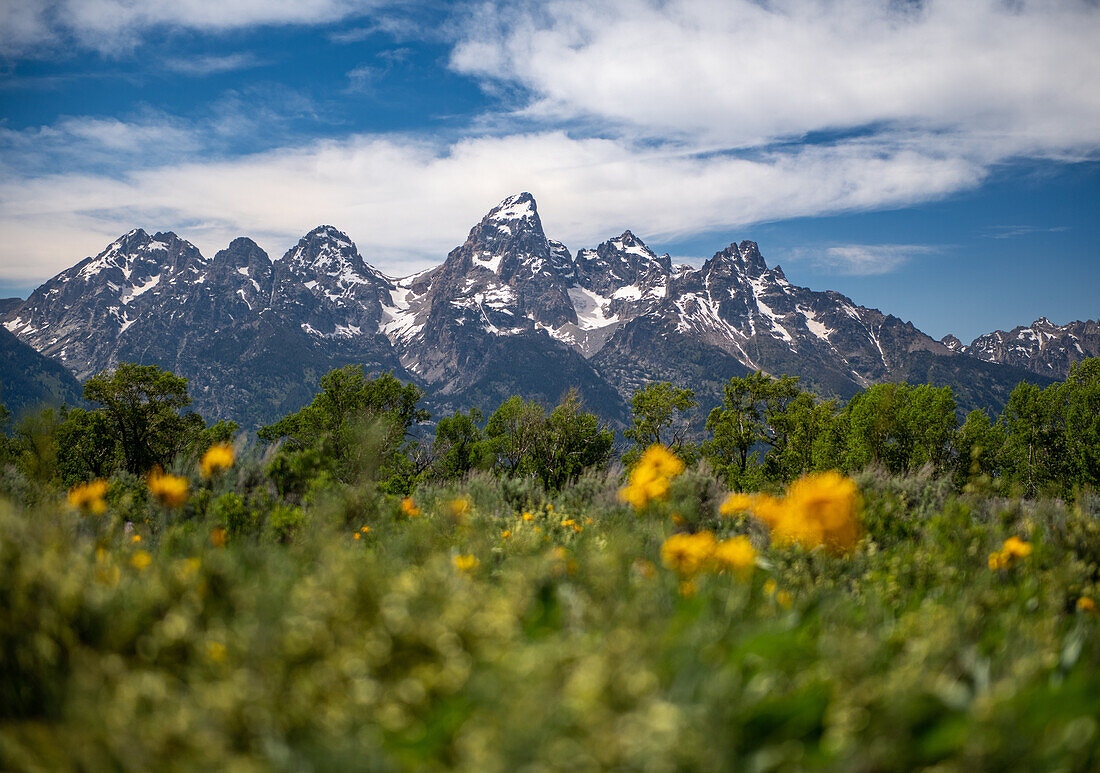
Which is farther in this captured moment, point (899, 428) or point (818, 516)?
point (899, 428)

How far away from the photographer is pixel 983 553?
4.39 m

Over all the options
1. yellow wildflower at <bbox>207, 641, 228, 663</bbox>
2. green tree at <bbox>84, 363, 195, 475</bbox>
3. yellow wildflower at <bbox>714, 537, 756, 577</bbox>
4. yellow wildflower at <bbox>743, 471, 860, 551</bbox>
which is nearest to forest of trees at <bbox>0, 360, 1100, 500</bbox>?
green tree at <bbox>84, 363, 195, 475</bbox>

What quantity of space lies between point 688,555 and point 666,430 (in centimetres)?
3385

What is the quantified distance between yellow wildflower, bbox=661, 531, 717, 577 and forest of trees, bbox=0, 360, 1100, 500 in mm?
17277

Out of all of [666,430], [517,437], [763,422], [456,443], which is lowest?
[666,430]

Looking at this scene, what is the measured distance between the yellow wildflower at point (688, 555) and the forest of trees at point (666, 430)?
56.7 ft

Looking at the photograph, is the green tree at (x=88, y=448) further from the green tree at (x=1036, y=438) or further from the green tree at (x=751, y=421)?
the green tree at (x=1036, y=438)

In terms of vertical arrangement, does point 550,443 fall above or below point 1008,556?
below

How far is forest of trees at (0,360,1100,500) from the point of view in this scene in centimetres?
2356

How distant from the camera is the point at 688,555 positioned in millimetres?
3164

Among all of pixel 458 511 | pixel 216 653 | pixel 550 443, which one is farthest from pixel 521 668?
pixel 550 443

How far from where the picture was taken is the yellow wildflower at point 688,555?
3115 millimetres

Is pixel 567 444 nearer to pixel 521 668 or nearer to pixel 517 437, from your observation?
pixel 517 437

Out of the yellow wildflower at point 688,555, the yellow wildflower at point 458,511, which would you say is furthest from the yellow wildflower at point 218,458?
the yellow wildflower at point 688,555
